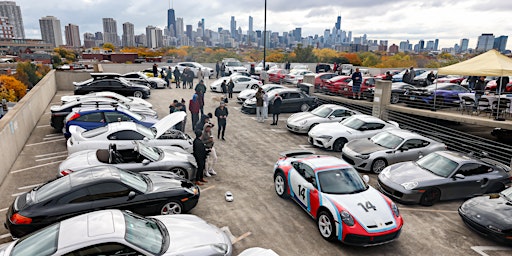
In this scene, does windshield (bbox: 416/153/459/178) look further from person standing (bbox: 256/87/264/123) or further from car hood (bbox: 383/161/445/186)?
person standing (bbox: 256/87/264/123)

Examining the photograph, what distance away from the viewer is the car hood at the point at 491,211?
705cm

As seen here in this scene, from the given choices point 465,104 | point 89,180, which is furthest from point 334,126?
point 89,180

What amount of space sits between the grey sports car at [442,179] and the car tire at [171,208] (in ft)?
17.8

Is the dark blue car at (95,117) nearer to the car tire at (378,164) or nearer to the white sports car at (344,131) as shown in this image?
the white sports car at (344,131)

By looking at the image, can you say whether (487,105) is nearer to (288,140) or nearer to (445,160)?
(445,160)

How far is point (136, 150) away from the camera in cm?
862

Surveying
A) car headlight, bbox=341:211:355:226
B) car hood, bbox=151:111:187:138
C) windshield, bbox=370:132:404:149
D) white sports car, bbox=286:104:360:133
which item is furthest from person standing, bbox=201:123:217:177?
windshield, bbox=370:132:404:149

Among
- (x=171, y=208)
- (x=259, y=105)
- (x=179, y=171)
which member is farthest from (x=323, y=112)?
(x=171, y=208)

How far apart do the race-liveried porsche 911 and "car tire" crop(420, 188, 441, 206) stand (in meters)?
1.99

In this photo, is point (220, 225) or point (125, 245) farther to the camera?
point (220, 225)

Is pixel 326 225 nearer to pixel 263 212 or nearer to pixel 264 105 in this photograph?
pixel 263 212

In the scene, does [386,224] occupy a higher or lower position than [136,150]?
lower

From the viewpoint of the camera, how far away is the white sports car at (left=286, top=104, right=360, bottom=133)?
1491 cm

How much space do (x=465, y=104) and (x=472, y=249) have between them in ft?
30.5
